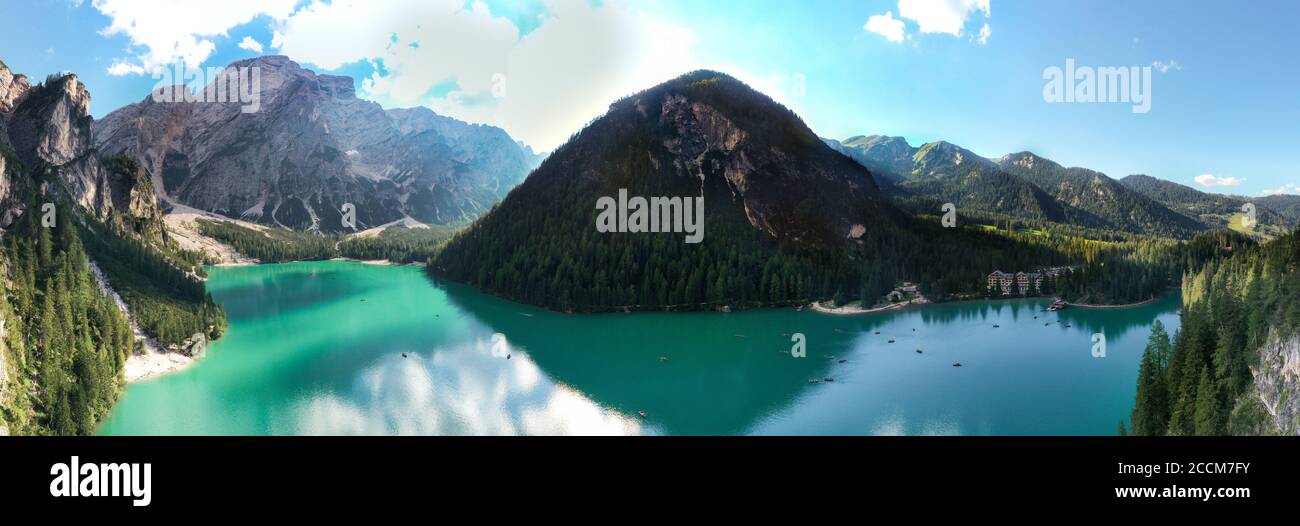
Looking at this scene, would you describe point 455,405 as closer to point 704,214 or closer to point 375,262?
point 704,214

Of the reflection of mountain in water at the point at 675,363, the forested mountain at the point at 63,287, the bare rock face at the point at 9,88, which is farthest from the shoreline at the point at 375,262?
the reflection of mountain in water at the point at 675,363

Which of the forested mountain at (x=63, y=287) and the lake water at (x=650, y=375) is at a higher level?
the forested mountain at (x=63, y=287)

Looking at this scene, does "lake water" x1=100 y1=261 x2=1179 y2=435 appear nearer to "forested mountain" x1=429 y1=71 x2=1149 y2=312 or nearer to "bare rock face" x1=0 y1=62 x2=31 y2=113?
"forested mountain" x1=429 y1=71 x2=1149 y2=312

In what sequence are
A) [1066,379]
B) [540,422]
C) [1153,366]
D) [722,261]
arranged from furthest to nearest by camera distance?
[722,261]
[1066,379]
[540,422]
[1153,366]

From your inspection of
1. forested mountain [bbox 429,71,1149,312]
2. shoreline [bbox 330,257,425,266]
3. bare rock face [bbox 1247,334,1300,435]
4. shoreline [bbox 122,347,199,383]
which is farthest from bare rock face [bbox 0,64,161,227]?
bare rock face [bbox 1247,334,1300,435]

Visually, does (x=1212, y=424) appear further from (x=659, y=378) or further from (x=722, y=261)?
(x=722, y=261)

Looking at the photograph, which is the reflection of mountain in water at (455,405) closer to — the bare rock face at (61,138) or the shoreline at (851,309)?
the shoreline at (851,309)
